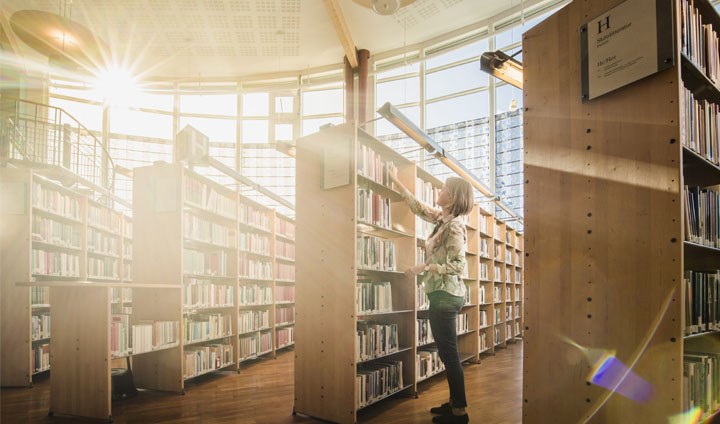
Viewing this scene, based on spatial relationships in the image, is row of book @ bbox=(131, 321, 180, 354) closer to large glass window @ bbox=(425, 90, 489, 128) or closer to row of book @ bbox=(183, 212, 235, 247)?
row of book @ bbox=(183, 212, 235, 247)

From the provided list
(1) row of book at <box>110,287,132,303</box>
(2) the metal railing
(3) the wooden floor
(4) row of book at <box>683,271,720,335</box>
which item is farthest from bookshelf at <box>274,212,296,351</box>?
(4) row of book at <box>683,271,720,335</box>

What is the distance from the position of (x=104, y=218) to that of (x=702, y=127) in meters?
6.92

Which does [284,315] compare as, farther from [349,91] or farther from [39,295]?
[349,91]

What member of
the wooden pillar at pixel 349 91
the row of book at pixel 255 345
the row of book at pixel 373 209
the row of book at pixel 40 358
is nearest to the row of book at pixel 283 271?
the row of book at pixel 255 345

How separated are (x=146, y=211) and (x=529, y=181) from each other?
12.6ft

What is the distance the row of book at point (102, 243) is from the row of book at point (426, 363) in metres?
4.61

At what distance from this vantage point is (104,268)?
6832 millimetres

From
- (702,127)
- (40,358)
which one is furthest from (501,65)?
(40,358)

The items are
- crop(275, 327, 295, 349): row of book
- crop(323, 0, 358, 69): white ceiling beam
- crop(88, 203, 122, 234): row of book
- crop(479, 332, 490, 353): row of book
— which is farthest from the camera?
crop(323, 0, 358, 69): white ceiling beam

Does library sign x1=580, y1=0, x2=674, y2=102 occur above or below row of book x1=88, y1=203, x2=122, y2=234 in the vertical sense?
above

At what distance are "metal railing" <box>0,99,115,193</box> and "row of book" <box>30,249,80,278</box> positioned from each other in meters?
1.09

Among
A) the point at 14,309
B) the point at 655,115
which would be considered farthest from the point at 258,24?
the point at 655,115

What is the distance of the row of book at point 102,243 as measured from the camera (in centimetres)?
646

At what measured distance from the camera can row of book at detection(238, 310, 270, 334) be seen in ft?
19.4
